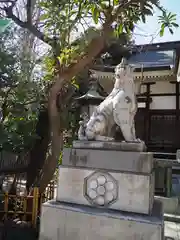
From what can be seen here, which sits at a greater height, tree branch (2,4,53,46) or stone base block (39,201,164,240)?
tree branch (2,4,53,46)

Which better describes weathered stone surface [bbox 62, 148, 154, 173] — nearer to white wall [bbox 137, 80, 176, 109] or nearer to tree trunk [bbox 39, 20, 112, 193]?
tree trunk [bbox 39, 20, 112, 193]

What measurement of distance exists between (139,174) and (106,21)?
3140mm

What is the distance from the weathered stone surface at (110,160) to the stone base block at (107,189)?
0.08 meters

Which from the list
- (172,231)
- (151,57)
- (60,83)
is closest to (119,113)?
(60,83)

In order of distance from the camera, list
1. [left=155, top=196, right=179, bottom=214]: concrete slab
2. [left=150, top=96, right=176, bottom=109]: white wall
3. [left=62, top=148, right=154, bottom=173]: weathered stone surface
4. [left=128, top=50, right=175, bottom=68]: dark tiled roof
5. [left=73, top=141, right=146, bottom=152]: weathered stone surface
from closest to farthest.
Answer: [left=62, top=148, right=154, bottom=173]: weathered stone surface
[left=73, top=141, right=146, bottom=152]: weathered stone surface
[left=155, top=196, right=179, bottom=214]: concrete slab
[left=150, top=96, right=176, bottom=109]: white wall
[left=128, top=50, right=175, bottom=68]: dark tiled roof

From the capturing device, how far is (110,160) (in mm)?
3588

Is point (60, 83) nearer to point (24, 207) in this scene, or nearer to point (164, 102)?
point (24, 207)

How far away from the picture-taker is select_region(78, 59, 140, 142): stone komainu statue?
12.0 ft

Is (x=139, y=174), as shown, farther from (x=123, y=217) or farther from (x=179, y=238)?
(x=179, y=238)

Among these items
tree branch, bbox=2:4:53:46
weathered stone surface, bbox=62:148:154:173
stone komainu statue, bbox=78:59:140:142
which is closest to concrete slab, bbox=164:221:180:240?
weathered stone surface, bbox=62:148:154:173

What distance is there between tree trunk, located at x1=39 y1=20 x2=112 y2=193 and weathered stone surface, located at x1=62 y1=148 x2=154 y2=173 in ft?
5.02

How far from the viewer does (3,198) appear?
Result: 567cm

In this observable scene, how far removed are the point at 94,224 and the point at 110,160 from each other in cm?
91

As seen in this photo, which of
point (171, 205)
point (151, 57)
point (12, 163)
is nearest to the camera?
point (171, 205)
